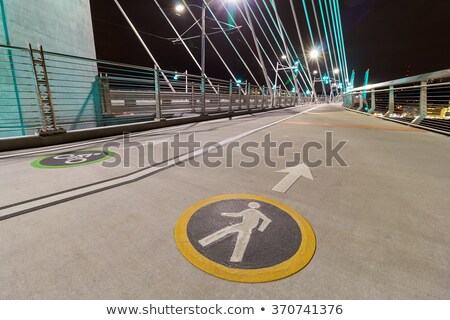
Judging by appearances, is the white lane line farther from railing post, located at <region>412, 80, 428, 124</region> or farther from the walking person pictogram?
railing post, located at <region>412, 80, 428, 124</region>

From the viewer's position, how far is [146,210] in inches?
70.2

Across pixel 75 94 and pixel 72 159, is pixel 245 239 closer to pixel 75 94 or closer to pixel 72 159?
pixel 72 159

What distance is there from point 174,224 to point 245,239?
0.51 metres

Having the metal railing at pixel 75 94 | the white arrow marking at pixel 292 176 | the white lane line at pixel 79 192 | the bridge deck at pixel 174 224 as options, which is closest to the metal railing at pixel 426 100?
the bridge deck at pixel 174 224

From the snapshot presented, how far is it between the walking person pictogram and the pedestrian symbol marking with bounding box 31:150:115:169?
2384 mm

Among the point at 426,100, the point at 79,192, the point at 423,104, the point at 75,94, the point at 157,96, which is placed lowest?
the point at 79,192

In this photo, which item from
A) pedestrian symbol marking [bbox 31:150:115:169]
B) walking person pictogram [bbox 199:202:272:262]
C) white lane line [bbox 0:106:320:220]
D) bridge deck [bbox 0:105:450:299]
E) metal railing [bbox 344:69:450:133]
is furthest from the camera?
metal railing [bbox 344:69:450:133]

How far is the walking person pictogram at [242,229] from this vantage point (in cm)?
133

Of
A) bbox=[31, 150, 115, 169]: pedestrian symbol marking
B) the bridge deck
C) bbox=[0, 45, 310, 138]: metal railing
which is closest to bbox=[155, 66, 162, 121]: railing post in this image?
bbox=[0, 45, 310, 138]: metal railing

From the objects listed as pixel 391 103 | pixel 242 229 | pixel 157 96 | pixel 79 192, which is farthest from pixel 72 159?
pixel 391 103

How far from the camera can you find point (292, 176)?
2.60 m

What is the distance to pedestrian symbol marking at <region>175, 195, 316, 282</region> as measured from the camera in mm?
1187

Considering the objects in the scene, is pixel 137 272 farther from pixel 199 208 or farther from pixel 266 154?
pixel 266 154
